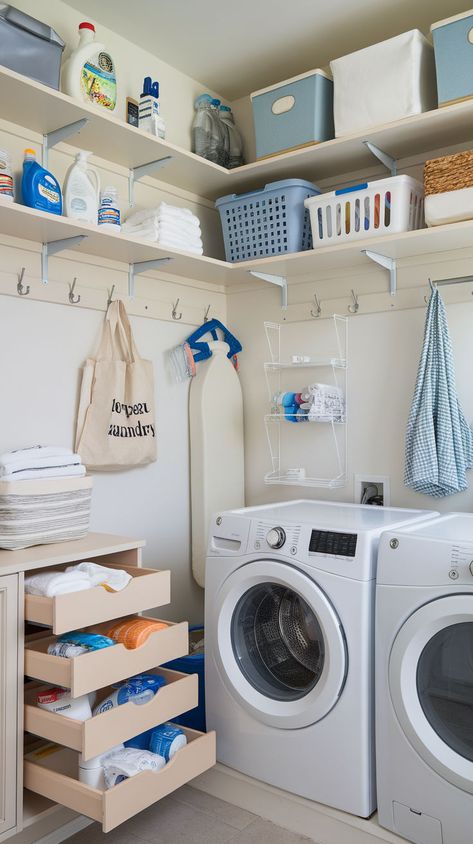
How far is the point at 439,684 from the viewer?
70.2 inches

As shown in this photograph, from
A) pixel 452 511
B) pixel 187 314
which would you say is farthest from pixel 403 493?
pixel 187 314

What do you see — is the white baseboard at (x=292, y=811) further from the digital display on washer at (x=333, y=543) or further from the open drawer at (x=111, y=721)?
the digital display on washer at (x=333, y=543)

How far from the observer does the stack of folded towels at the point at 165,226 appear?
245 centimetres

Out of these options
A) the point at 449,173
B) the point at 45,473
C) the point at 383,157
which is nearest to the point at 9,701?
the point at 45,473

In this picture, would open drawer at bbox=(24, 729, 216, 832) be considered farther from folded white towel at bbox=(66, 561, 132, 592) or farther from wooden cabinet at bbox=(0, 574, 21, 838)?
folded white towel at bbox=(66, 561, 132, 592)

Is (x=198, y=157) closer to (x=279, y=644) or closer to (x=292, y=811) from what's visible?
(x=279, y=644)

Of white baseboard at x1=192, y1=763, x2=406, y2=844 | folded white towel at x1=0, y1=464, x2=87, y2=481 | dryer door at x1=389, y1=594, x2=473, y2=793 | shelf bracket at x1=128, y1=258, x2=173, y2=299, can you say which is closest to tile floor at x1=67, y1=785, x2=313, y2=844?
white baseboard at x1=192, y1=763, x2=406, y2=844

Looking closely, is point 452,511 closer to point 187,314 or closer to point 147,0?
point 187,314

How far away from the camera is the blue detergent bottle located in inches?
81.4

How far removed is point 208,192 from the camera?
9.84ft

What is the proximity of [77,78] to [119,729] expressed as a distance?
196 centimetres

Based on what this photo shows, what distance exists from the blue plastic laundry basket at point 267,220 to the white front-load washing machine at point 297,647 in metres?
1.08

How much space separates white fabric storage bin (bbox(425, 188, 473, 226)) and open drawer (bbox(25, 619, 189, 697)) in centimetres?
154

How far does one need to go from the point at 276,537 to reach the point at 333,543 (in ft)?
0.63
